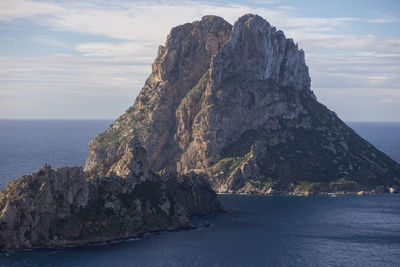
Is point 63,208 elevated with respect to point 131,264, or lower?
elevated

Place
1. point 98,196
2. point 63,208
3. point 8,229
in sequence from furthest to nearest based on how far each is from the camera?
1. point 98,196
2. point 63,208
3. point 8,229

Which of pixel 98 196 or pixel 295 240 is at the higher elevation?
pixel 98 196

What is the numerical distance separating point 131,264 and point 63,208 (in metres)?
37.6

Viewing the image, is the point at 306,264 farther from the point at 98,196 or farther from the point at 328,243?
the point at 98,196

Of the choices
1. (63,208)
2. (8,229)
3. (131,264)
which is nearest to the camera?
(131,264)

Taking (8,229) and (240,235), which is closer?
(8,229)

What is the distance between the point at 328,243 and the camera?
603 feet

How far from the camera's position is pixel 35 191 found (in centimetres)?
17900

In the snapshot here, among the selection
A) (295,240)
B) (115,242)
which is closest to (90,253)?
(115,242)

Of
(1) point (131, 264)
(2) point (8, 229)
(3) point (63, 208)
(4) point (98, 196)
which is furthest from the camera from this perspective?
(4) point (98, 196)

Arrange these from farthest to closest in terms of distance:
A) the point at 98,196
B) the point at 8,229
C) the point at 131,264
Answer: the point at 98,196
the point at 8,229
the point at 131,264

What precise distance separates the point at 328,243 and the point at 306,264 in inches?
1108

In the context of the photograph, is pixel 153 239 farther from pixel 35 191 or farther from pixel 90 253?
pixel 35 191

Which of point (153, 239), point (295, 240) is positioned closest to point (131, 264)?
point (153, 239)
